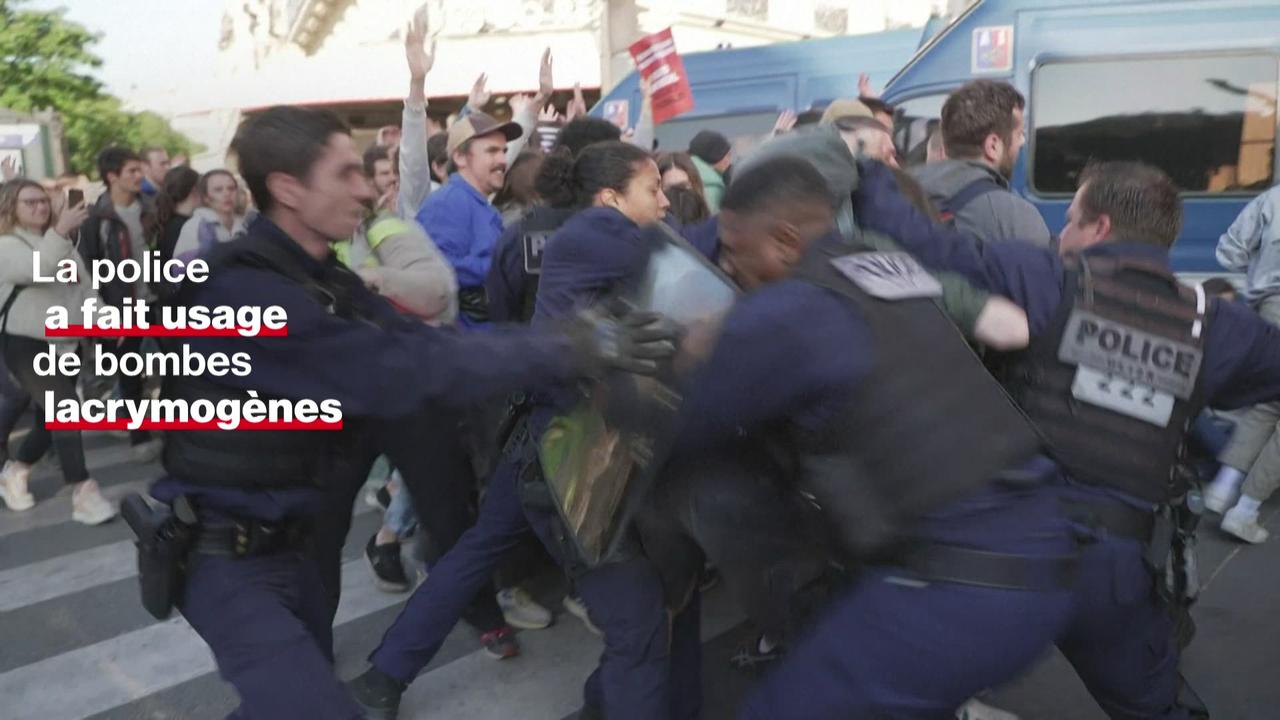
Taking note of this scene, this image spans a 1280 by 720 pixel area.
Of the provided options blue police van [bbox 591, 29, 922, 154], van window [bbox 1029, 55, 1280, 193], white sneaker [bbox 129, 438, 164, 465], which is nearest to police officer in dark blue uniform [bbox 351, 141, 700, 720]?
van window [bbox 1029, 55, 1280, 193]

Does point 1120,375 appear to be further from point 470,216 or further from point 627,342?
point 470,216

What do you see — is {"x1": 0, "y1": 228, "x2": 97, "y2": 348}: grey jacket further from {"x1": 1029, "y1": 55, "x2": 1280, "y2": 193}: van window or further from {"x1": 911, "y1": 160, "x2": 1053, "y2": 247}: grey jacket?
{"x1": 1029, "y1": 55, "x2": 1280, "y2": 193}: van window

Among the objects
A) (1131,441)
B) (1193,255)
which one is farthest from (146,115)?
(1131,441)

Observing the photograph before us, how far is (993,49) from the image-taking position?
6.50m

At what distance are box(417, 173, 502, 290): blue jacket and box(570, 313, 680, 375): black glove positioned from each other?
232cm

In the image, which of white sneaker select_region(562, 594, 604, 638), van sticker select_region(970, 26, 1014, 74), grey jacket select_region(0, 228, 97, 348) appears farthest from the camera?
van sticker select_region(970, 26, 1014, 74)

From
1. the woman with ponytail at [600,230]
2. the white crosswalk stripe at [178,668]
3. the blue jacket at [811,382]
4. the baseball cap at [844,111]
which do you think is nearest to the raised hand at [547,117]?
the baseball cap at [844,111]

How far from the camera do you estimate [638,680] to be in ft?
9.52

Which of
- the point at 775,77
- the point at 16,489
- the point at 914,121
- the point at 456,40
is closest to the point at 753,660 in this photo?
the point at 914,121

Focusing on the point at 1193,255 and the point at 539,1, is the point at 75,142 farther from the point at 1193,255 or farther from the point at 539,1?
the point at 1193,255

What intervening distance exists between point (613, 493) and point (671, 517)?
251 millimetres

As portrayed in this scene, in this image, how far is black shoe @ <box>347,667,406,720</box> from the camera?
3.44m

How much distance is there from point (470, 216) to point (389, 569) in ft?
5.25

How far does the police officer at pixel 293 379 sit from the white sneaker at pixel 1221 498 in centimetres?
444
